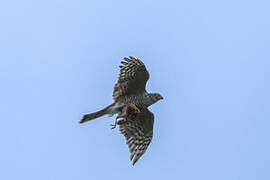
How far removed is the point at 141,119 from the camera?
14438mm

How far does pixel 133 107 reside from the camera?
530 inches

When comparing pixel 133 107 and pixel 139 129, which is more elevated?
pixel 133 107

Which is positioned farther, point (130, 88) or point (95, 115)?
point (130, 88)

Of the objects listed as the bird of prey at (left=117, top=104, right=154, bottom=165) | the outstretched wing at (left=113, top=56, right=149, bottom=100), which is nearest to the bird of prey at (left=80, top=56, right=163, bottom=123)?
the outstretched wing at (left=113, top=56, right=149, bottom=100)

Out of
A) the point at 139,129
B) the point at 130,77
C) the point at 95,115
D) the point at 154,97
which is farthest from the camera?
the point at 139,129

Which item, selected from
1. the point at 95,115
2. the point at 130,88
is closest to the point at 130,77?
the point at 130,88

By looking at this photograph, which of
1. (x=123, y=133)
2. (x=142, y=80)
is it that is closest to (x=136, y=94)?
(x=142, y=80)

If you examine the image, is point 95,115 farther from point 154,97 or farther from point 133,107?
point 154,97

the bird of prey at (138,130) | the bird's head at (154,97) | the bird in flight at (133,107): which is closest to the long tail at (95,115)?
the bird in flight at (133,107)

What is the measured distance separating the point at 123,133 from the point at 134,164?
1.36 meters

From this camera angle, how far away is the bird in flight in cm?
1362

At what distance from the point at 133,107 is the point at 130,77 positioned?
3.25ft

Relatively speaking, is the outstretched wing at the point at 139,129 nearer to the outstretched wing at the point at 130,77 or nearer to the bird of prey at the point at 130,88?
the bird of prey at the point at 130,88

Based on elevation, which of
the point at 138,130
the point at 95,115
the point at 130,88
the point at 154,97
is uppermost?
the point at 130,88
